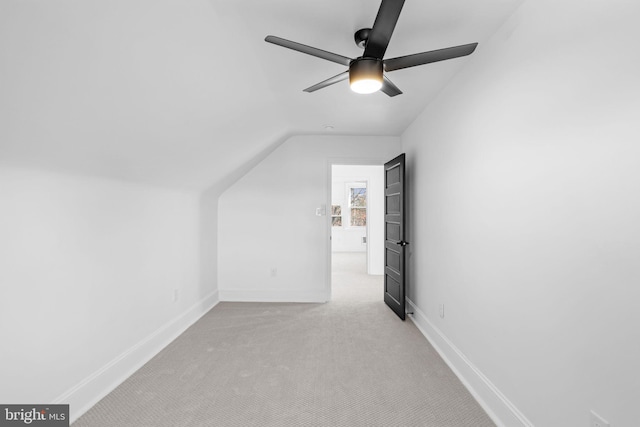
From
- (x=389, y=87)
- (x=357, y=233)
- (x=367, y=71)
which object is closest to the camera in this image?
(x=367, y=71)

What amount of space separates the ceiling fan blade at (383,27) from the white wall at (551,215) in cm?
76

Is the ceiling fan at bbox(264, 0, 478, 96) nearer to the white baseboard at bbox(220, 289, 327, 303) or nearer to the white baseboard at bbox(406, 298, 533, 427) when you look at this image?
the white baseboard at bbox(406, 298, 533, 427)

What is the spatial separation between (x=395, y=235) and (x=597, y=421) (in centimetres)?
285

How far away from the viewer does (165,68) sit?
1.75m

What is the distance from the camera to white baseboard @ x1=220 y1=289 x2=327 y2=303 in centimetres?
462

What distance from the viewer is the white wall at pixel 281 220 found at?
4.65 m

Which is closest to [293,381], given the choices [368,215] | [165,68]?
[165,68]

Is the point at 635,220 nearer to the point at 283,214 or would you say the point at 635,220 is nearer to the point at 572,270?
the point at 572,270

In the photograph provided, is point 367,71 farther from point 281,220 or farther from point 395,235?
point 281,220

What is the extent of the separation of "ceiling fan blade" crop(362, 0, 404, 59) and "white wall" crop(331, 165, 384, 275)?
501 cm

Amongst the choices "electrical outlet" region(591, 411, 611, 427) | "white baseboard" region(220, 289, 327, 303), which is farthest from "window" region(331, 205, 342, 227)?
"electrical outlet" region(591, 411, 611, 427)

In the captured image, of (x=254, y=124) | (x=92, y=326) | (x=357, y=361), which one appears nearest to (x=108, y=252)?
(x=92, y=326)

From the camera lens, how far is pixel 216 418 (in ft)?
6.62

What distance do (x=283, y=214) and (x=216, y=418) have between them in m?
2.91
